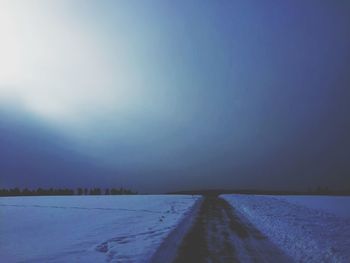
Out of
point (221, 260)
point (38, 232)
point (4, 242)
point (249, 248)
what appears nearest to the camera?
point (221, 260)

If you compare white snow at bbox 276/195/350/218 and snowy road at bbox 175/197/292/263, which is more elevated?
white snow at bbox 276/195/350/218

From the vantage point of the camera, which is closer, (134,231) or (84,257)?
(84,257)

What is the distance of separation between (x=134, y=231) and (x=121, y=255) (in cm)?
553

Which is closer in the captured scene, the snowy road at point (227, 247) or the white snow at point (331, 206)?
the snowy road at point (227, 247)

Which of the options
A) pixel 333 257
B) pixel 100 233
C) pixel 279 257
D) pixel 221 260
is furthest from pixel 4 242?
pixel 333 257

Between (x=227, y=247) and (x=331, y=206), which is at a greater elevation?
(x=331, y=206)

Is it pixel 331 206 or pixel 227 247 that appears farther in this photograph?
pixel 331 206

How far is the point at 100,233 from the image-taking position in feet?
46.3

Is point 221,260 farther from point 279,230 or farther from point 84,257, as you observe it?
point 279,230

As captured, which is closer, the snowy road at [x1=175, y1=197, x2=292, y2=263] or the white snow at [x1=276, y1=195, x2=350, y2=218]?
the snowy road at [x1=175, y1=197, x2=292, y2=263]

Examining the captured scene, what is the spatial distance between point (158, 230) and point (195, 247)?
4.69 metres

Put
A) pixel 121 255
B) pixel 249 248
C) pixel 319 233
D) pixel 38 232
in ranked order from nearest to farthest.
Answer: pixel 121 255 → pixel 249 248 → pixel 319 233 → pixel 38 232

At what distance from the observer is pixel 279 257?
29.8ft

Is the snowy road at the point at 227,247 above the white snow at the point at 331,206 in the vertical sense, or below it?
below
